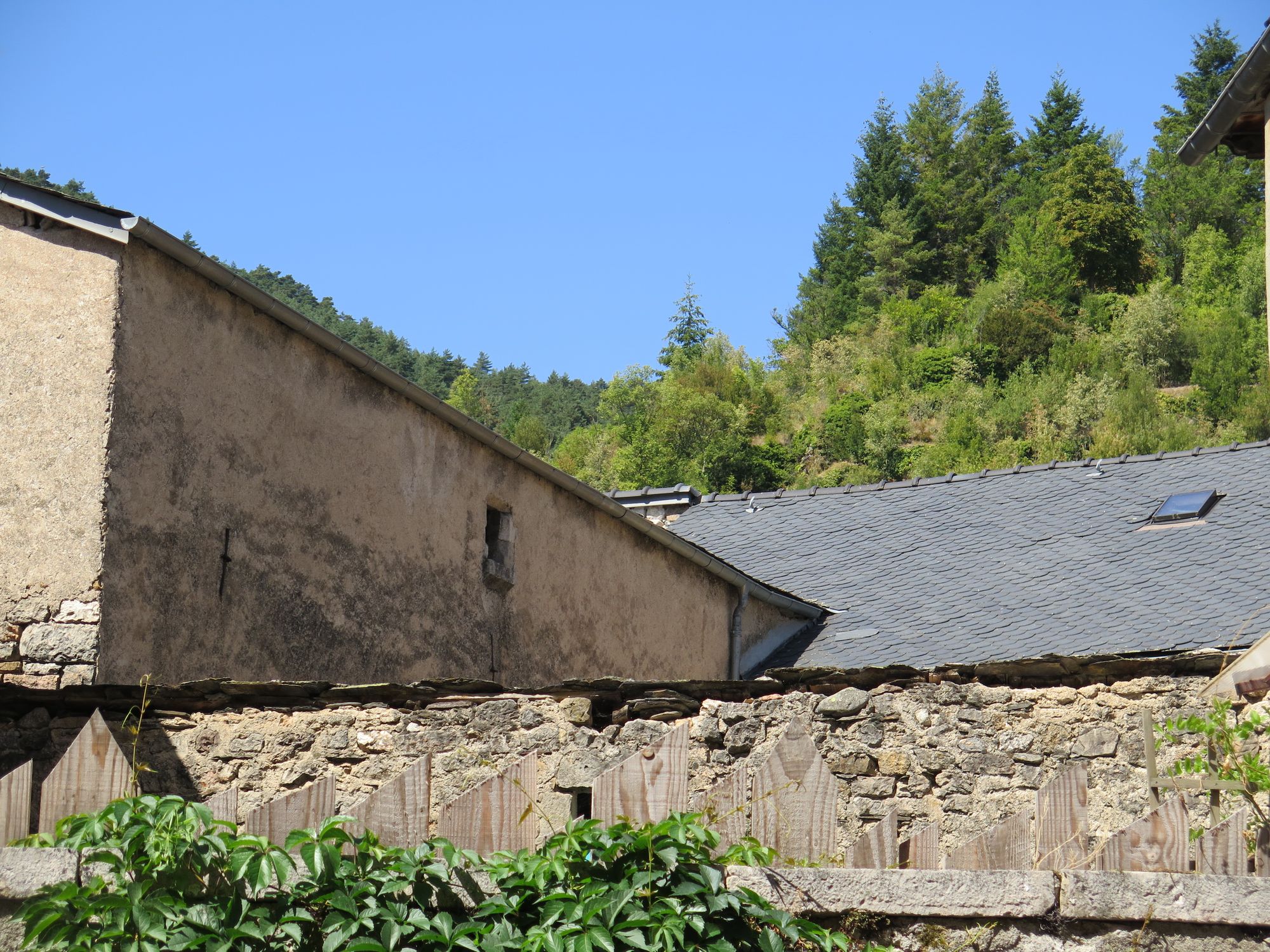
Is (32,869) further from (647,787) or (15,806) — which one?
(647,787)

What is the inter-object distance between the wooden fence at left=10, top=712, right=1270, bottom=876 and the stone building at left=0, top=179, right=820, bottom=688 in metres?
4.47

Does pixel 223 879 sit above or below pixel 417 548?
below

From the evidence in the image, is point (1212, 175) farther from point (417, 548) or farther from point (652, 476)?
point (417, 548)

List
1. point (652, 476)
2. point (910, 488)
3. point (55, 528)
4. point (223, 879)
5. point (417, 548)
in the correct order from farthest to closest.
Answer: point (652, 476) → point (910, 488) → point (417, 548) → point (55, 528) → point (223, 879)

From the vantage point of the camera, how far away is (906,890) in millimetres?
2895

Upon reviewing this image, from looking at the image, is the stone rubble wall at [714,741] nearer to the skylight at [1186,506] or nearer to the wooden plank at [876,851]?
the wooden plank at [876,851]

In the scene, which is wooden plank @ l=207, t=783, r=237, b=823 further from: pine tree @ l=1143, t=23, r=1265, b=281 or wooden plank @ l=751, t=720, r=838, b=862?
pine tree @ l=1143, t=23, r=1265, b=281

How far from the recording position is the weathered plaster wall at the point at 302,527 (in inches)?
294

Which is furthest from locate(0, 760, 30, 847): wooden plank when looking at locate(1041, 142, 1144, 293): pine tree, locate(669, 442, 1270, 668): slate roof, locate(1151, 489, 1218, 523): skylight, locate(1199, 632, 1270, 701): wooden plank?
locate(1041, 142, 1144, 293): pine tree

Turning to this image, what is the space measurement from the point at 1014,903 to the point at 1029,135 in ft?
203

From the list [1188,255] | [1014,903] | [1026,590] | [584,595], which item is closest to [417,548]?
[584,595]

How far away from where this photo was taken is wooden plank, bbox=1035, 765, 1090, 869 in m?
2.88

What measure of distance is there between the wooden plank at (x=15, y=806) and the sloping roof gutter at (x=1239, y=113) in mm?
7054

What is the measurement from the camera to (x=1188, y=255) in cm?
5041
